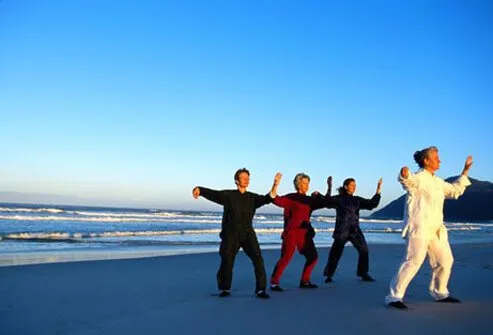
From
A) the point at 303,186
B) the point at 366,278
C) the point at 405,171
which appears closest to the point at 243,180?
the point at 303,186

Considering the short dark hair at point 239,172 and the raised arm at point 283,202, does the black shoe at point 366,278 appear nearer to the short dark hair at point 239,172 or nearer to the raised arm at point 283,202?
the raised arm at point 283,202

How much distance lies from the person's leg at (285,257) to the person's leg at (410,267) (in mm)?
1821

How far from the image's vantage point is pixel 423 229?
541 centimetres

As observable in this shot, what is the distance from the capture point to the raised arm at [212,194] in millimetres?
6129

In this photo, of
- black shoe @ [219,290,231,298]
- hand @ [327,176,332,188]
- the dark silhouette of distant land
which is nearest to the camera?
black shoe @ [219,290,231,298]

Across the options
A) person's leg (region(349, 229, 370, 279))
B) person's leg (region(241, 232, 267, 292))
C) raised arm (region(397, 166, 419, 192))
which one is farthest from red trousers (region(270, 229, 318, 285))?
raised arm (region(397, 166, 419, 192))

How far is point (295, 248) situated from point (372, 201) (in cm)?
158

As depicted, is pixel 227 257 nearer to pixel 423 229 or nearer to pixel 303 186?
pixel 303 186

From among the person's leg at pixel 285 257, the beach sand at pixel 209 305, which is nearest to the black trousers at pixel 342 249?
the beach sand at pixel 209 305

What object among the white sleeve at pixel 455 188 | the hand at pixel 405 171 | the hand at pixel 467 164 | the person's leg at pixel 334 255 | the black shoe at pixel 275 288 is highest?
the hand at pixel 467 164

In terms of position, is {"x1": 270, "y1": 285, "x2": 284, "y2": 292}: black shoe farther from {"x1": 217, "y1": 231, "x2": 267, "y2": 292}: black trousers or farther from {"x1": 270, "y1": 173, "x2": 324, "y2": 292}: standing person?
{"x1": 217, "y1": 231, "x2": 267, "y2": 292}: black trousers

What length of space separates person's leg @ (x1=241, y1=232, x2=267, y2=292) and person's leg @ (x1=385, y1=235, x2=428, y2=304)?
1562 millimetres

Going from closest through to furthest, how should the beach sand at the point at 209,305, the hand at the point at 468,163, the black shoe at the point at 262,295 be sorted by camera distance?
the beach sand at the point at 209,305
the hand at the point at 468,163
the black shoe at the point at 262,295

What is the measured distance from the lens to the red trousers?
273 inches
